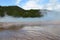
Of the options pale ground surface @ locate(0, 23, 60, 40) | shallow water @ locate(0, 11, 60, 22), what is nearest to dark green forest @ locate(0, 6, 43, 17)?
shallow water @ locate(0, 11, 60, 22)

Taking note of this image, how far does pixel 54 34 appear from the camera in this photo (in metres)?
2.17

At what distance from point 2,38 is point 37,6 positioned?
77 centimetres

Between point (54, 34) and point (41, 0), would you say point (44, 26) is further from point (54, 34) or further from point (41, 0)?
point (41, 0)

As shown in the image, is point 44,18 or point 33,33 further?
point 44,18

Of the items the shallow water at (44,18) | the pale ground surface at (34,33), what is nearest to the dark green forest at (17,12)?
the shallow water at (44,18)

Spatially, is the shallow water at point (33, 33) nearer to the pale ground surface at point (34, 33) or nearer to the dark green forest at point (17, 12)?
the pale ground surface at point (34, 33)

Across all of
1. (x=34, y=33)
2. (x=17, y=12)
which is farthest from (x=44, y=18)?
(x=17, y=12)

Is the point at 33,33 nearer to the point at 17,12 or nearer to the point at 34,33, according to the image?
the point at 34,33

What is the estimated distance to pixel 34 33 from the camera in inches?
87.9

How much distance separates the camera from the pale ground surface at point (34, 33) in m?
2.11

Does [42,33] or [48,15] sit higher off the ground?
[48,15]

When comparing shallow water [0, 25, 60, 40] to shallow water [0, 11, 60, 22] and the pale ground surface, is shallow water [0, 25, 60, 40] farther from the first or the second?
shallow water [0, 11, 60, 22]

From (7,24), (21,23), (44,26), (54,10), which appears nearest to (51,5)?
(54,10)

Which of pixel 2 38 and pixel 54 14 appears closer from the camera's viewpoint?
pixel 2 38
